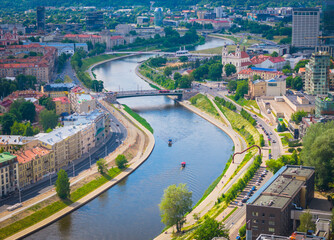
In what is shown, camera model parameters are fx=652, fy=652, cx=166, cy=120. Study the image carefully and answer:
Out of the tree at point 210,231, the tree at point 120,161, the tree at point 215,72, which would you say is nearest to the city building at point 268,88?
the tree at point 215,72

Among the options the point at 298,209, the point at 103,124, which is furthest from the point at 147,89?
the point at 298,209

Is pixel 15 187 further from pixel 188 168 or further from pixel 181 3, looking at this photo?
pixel 181 3

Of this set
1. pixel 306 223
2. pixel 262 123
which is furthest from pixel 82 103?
pixel 306 223

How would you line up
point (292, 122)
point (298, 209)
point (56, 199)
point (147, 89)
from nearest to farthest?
point (298, 209) → point (56, 199) → point (292, 122) → point (147, 89)

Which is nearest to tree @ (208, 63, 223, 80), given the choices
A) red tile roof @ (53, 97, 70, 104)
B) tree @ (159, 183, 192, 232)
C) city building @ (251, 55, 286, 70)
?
city building @ (251, 55, 286, 70)

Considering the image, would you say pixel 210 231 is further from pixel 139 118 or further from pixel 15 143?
pixel 139 118

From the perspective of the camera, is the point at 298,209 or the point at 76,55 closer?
the point at 298,209
